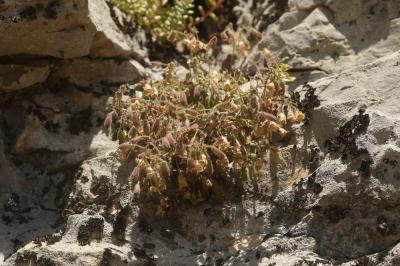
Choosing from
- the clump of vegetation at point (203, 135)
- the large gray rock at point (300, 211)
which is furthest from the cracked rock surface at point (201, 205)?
the clump of vegetation at point (203, 135)

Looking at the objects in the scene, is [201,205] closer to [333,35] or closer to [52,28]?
[52,28]

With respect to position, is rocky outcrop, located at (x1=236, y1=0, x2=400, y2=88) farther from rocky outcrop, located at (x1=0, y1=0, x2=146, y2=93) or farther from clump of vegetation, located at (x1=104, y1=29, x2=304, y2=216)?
rocky outcrop, located at (x1=0, y1=0, x2=146, y2=93)

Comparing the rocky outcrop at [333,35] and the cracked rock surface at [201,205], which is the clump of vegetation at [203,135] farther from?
the rocky outcrop at [333,35]

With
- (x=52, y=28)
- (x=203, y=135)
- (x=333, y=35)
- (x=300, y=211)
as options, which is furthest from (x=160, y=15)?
(x=300, y=211)

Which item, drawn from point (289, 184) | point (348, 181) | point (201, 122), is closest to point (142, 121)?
point (201, 122)

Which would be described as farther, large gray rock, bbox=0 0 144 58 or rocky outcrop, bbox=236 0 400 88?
rocky outcrop, bbox=236 0 400 88

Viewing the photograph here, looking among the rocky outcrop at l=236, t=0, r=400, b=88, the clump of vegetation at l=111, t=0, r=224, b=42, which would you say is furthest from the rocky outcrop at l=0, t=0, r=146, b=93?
the rocky outcrop at l=236, t=0, r=400, b=88

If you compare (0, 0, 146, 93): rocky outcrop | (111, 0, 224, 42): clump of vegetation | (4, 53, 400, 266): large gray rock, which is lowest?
(4, 53, 400, 266): large gray rock

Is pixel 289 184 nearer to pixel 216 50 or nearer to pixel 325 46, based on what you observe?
pixel 325 46
